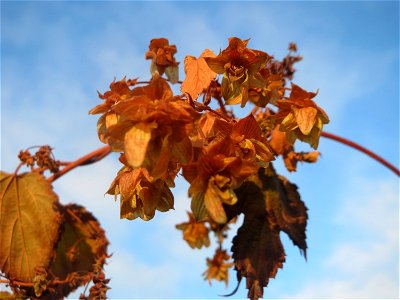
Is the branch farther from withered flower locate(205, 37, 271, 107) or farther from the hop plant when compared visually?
withered flower locate(205, 37, 271, 107)

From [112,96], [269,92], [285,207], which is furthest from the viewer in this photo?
[285,207]

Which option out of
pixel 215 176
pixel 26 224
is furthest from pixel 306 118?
pixel 26 224

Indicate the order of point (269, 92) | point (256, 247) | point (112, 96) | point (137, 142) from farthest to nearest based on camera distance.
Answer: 1. point (256, 247)
2. point (269, 92)
3. point (112, 96)
4. point (137, 142)

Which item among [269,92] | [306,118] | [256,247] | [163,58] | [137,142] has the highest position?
[163,58]

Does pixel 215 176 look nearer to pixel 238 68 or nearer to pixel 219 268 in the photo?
pixel 238 68

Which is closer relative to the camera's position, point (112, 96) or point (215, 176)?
point (215, 176)

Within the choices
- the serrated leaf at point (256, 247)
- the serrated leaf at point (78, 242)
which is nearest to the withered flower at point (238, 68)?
the serrated leaf at point (256, 247)

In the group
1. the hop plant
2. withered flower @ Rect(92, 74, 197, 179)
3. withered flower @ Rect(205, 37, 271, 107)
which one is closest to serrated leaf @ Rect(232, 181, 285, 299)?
the hop plant

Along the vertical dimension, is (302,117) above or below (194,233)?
below
